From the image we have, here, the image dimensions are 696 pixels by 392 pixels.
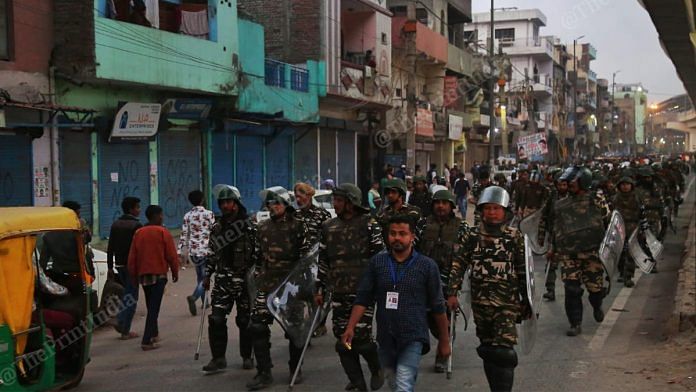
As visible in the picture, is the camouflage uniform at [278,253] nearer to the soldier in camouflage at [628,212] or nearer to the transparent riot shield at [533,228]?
the transparent riot shield at [533,228]

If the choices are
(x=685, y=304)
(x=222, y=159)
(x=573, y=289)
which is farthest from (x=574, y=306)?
(x=222, y=159)

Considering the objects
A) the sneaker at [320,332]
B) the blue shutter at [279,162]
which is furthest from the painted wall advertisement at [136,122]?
the sneaker at [320,332]

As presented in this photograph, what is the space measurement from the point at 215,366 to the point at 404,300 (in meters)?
2.74

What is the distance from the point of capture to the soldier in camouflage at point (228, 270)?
6867 millimetres

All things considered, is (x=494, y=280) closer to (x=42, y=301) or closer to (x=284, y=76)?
(x=42, y=301)

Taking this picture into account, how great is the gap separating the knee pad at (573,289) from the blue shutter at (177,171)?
39.8 ft

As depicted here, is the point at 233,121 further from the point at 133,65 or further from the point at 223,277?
the point at 223,277

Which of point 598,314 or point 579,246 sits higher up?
point 579,246

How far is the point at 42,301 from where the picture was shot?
20.0 ft

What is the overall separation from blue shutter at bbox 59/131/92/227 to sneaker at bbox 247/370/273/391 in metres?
10.3

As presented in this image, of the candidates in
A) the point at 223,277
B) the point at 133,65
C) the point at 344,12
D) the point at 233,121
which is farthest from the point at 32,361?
the point at 344,12

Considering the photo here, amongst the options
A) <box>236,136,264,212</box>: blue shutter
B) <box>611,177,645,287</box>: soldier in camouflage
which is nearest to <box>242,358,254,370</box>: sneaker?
<box>611,177,645,287</box>: soldier in camouflage

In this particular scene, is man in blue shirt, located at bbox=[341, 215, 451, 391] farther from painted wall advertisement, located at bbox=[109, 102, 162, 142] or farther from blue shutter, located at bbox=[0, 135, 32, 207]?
painted wall advertisement, located at bbox=[109, 102, 162, 142]

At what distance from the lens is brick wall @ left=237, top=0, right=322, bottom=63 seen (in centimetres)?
2466
